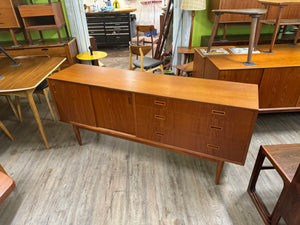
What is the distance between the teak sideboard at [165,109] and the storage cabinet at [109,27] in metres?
4.10

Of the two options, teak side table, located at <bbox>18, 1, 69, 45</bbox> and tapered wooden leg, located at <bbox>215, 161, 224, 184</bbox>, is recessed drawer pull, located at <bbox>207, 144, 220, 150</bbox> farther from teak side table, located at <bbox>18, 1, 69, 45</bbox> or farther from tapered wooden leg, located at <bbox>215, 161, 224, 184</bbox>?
teak side table, located at <bbox>18, 1, 69, 45</bbox>

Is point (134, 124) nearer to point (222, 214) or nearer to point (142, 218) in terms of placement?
point (142, 218)

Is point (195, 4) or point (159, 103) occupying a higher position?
point (195, 4)

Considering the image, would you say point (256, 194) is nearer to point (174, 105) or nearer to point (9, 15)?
point (174, 105)

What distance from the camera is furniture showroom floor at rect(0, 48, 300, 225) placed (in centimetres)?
154

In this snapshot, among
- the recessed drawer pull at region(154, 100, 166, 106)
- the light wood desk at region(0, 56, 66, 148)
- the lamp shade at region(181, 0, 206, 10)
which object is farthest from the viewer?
the lamp shade at region(181, 0, 206, 10)

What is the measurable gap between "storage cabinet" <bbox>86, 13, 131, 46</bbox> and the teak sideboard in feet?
13.5

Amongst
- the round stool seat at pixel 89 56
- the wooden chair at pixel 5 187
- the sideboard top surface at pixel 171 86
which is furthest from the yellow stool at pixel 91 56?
the wooden chair at pixel 5 187

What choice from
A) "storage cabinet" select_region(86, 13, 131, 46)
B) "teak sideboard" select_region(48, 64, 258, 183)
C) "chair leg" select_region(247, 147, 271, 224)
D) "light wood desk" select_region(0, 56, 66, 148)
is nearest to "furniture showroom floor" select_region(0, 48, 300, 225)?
"chair leg" select_region(247, 147, 271, 224)

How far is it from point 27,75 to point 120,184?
4.88 ft

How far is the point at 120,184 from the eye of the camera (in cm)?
179

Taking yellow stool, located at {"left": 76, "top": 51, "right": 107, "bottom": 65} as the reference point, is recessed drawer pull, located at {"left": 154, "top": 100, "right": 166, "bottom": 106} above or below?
above

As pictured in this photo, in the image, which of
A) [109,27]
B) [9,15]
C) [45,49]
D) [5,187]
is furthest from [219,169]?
[109,27]

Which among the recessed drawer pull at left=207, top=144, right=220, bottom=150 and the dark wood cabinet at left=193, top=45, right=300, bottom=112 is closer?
the recessed drawer pull at left=207, top=144, right=220, bottom=150
